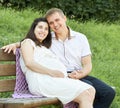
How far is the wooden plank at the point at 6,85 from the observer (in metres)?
5.95

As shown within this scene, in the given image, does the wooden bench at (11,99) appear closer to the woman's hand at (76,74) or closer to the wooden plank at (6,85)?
the wooden plank at (6,85)

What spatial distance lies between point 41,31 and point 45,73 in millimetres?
491

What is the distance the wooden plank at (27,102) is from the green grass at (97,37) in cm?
196

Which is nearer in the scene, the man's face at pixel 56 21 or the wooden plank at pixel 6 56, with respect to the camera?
the wooden plank at pixel 6 56

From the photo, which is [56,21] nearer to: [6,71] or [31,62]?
[31,62]

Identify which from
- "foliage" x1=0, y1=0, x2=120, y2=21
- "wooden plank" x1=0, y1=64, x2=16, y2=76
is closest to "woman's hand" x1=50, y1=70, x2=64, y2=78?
"wooden plank" x1=0, y1=64, x2=16, y2=76

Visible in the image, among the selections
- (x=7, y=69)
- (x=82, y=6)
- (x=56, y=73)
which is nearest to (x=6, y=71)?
(x=7, y=69)

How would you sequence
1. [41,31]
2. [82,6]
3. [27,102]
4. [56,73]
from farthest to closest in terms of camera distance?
[82,6] → [41,31] → [56,73] → [27,102]

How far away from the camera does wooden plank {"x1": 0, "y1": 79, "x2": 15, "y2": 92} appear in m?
5.95

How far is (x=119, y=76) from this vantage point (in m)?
8.34

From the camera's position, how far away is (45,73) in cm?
577

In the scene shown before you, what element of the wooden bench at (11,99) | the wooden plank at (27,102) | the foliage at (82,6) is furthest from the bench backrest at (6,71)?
the foliage at (82,6)

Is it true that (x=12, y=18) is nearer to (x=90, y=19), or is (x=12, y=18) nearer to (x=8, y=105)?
(x=90, y=19)

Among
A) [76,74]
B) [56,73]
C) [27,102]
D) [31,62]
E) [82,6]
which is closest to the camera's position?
[27,102]
